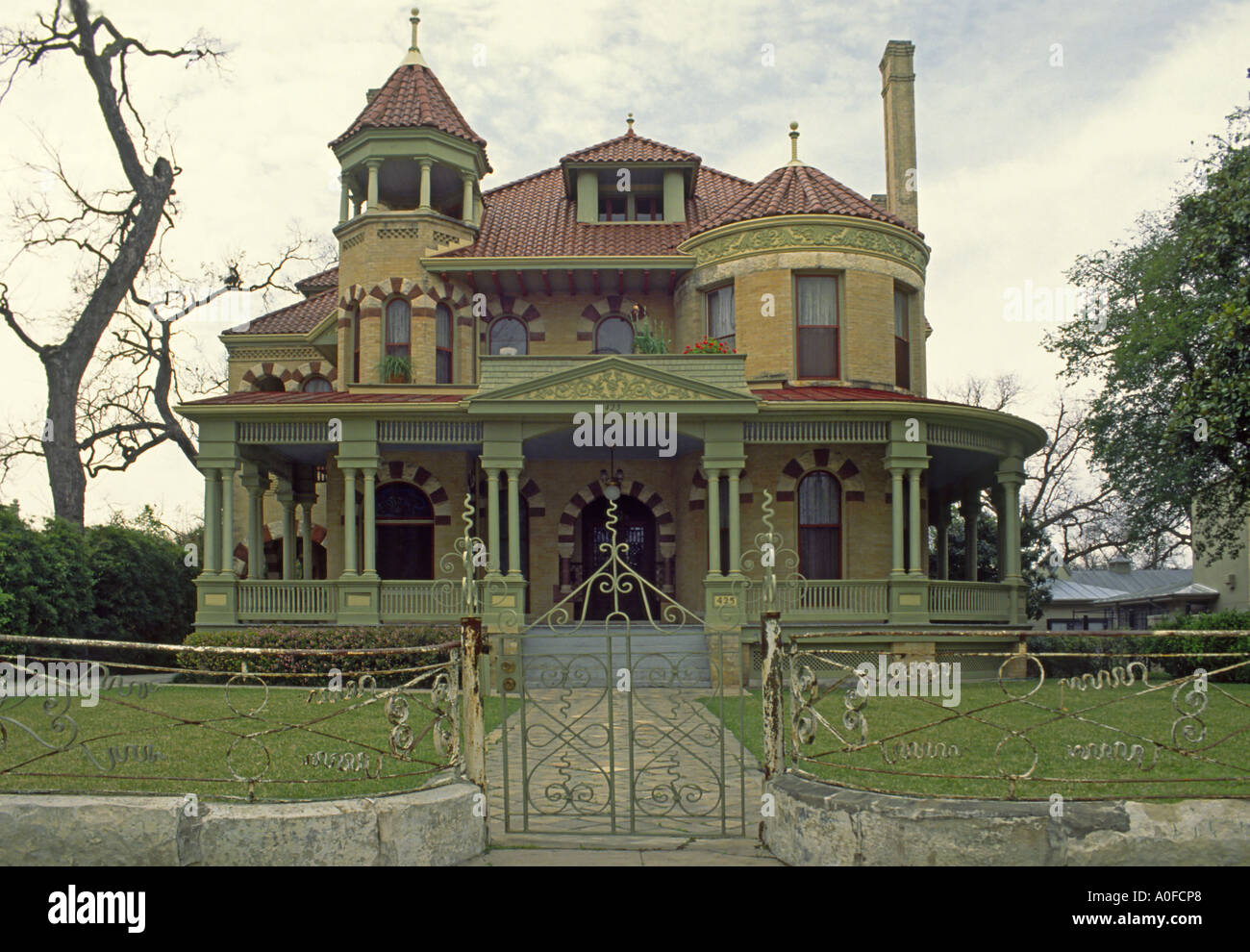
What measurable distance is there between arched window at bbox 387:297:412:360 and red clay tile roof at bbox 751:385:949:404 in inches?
309

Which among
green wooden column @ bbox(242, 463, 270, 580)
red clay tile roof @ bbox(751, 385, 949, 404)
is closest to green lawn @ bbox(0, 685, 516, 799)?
green wooden column @ bbox(242, 463, 270, 580)

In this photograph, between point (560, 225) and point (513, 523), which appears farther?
point (560, 225)

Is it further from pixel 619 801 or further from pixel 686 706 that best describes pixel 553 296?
pixel 619 801

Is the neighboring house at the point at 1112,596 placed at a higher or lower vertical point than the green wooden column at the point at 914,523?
lower

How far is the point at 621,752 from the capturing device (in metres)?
11.9

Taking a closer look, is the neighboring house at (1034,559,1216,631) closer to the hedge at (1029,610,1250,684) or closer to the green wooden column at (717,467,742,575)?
the hedge at (1029,610,1250,684)

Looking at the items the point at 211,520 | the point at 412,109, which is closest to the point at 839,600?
the point at 211,520

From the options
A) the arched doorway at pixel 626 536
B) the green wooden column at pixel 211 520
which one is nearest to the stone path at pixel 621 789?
the green wooden column at pixel 211 520

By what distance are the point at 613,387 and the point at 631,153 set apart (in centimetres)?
920

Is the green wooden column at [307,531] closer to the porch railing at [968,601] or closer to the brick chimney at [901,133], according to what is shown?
the porch railing at [968,601]

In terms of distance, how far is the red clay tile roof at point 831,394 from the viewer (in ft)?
68.8

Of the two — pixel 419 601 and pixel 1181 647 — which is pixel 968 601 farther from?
pixel 419 601

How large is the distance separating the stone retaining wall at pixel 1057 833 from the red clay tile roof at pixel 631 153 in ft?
71.6
